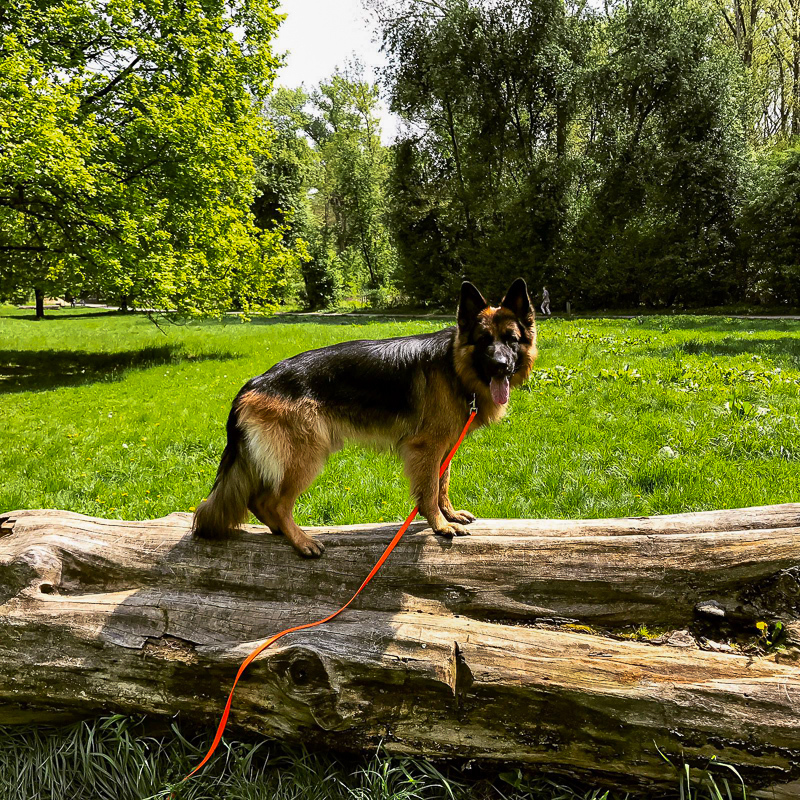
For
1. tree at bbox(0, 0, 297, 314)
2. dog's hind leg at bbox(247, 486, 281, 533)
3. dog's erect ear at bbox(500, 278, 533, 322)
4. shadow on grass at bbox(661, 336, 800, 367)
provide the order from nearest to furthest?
dog's hind leg at bbox(247, 486, 281, 533), dog's erect ear at bbox(500, 278, 533, 322), shadow on grass at bbox(661, 336, 800, 367), tree at bbox(0, 0, 297, 314)

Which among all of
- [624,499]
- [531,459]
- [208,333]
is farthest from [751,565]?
[208,333]

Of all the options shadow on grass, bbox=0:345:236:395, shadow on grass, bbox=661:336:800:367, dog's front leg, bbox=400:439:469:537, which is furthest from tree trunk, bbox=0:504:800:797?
shadow on grass, bbox=0:345:236:395

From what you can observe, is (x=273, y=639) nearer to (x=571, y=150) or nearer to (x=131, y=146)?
(x=131, y=146)

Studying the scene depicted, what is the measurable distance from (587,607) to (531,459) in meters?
3.02

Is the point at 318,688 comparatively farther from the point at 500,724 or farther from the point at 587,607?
the point at 587,607

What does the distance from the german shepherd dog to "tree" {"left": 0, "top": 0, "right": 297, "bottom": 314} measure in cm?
1108

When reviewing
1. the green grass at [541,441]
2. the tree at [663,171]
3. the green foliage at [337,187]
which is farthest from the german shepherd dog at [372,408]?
the green foliage at [337,187]

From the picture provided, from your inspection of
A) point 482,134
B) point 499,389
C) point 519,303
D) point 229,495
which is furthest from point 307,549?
point 482,134

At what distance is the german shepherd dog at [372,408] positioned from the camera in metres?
3.13

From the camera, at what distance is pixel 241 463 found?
122 inches

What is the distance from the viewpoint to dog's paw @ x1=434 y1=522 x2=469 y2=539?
125 inches

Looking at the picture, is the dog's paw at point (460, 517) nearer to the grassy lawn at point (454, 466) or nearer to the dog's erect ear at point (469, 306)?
the grassy lawn at point (454, 466)

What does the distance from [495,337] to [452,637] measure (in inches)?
66.1

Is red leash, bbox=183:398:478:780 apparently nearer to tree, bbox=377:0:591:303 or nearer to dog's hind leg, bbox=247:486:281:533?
dog's hind leg, bbox=247:486:281:533
